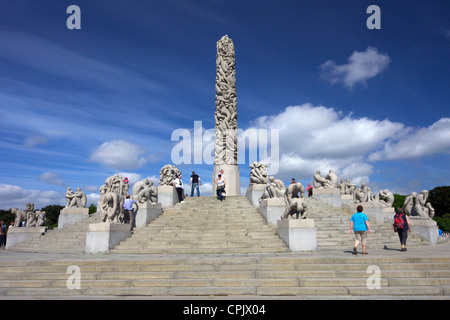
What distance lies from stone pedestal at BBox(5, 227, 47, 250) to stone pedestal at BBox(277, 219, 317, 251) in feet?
40.8

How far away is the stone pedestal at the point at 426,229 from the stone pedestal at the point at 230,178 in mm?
12993

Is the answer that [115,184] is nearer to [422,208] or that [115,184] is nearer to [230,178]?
[230,178]

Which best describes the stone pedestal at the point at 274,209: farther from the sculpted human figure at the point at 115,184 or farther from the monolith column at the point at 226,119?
the monolith column at the point at 226,119

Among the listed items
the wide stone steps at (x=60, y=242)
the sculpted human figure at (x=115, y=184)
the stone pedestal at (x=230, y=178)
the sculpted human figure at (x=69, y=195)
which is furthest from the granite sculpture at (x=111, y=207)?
the stone pedestal at (x=230, y=178)

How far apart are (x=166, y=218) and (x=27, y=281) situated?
775 cm

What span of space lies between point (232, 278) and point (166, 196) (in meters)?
10.8

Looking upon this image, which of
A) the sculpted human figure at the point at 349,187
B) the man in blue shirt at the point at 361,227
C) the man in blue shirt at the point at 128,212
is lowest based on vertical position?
the man in blue shirt at the point at 361,227

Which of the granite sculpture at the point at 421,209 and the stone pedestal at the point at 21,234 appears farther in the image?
the stone pedestal at the point at 21,234

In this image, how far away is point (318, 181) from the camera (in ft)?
61.2

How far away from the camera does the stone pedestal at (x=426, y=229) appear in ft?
44.7

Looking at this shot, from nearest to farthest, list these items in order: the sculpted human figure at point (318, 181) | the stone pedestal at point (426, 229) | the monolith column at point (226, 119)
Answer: the stone pedestal at point (426, 229) < the sculpted human figure at point (318, 181) < the monolith column at point (226, 119)

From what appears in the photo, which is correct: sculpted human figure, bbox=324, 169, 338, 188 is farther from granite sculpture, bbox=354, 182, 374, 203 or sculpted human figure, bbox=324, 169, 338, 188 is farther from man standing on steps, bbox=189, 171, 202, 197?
man standing on steps, bbox=189, 171, 202, 197

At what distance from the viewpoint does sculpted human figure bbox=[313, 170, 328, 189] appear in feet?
60.4

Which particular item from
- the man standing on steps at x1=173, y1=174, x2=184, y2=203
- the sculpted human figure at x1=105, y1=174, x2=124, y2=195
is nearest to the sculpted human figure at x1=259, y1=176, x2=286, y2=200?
the man standing on steps at x1=173, y1=174, x2=184, y2=203
